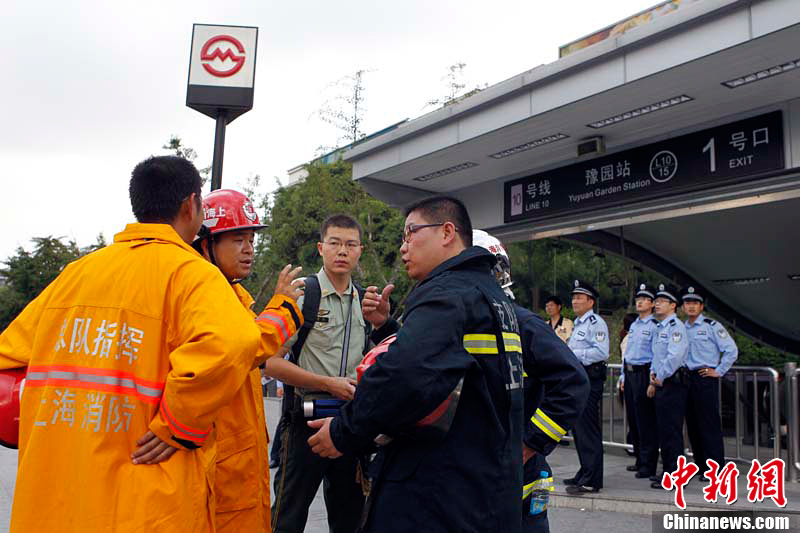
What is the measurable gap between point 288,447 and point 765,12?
5.42 m

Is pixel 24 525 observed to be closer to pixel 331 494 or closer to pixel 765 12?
pixel 331 494

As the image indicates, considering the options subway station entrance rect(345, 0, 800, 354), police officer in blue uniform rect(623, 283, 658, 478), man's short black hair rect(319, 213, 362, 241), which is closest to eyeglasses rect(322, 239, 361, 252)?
man's short black hair rect(319, 213, 362, 241)

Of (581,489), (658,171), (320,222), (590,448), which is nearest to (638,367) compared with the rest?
(590,448)

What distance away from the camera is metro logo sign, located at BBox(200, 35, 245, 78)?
5.35 m

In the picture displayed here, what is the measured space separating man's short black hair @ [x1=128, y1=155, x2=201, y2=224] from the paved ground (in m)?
4.07

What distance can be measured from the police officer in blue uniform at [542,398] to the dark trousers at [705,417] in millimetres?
5679

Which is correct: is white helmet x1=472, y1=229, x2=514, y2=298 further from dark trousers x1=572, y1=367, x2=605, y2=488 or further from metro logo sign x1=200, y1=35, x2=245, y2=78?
dark trousers x1=572, y1=367, x2=605, y2=488

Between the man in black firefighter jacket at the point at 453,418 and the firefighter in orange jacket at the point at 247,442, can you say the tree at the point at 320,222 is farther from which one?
the man in black firefighter jacket at the point at 453,418

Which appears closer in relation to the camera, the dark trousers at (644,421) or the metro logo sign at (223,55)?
the metro logo sign at (223,55)

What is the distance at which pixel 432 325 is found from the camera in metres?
2.44

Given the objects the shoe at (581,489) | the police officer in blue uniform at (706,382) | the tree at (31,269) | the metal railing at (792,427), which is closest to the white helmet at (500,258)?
the shoe at (581,489)

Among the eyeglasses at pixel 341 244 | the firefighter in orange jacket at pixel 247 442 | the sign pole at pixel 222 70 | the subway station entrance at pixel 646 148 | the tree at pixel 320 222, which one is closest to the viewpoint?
the firefighter in orange jacket at pixel 247 442

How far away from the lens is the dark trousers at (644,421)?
8.41 metres

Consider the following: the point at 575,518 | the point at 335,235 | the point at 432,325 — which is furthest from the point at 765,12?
the point at 432,325
